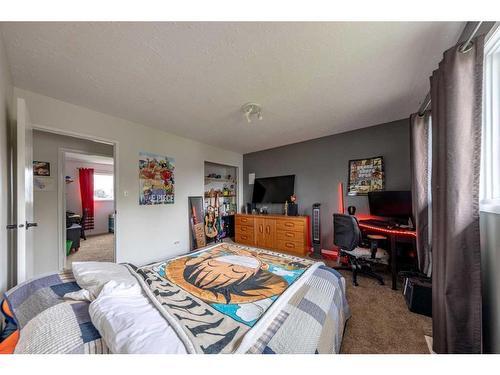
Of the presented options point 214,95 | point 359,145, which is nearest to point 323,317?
point 214,95

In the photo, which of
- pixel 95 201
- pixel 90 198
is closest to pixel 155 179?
pixel 90 198

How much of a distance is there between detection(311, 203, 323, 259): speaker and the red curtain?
611 cm

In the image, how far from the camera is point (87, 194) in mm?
5172

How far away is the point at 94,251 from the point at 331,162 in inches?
206

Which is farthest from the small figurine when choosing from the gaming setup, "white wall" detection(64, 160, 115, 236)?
"white wall" detection(64, 160, 115, 236)

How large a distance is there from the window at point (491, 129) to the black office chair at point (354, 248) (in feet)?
4.48

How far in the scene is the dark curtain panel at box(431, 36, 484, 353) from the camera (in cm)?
94

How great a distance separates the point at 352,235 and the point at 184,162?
301 cm

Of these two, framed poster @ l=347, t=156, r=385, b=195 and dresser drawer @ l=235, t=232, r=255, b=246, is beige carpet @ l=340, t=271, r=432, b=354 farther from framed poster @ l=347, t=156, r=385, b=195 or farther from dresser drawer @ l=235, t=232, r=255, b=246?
dresser drawer @ l=235, t=232, r=255, b=246

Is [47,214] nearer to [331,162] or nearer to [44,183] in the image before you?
[44,183]

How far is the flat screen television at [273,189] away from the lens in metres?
3.98

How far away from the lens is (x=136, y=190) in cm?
273

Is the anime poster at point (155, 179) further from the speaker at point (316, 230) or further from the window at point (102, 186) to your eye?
the window at point (102, 186)
